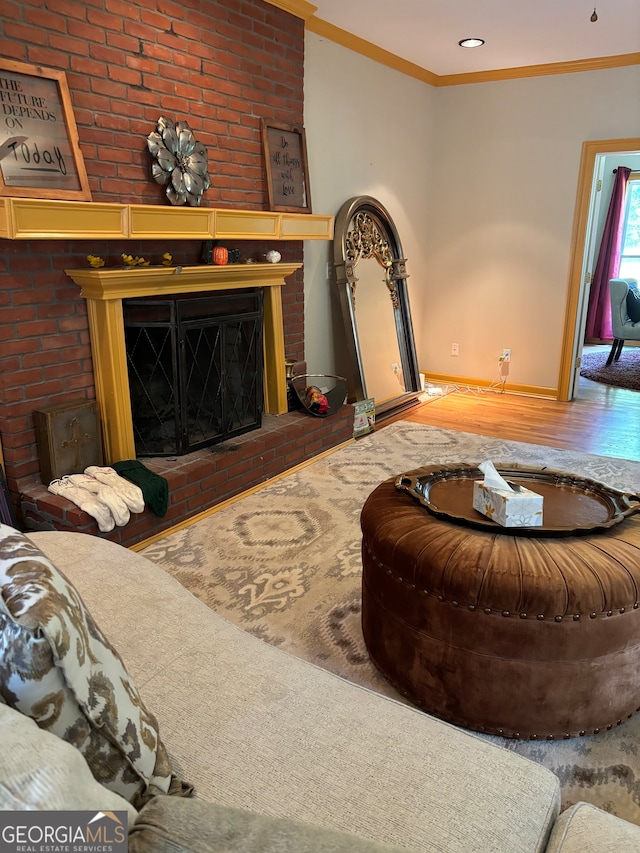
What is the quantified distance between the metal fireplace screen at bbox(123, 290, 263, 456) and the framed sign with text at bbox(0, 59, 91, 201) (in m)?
0.57

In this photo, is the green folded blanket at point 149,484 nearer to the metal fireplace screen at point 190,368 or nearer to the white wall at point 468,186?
the metal fireplace screen at point 190,368

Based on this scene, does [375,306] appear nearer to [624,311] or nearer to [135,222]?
[135,222]

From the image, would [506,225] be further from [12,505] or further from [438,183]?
[12,505]

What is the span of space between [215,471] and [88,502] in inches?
29.0

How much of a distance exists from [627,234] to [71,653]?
9117 millimetres

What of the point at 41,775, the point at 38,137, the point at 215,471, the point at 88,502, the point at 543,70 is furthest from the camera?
the point at 543,70

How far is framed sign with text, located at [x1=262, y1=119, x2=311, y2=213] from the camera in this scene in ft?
11.9

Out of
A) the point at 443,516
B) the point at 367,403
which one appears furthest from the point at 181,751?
the point at 367,403

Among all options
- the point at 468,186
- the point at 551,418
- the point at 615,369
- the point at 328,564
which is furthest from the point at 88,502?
the point at 615,369

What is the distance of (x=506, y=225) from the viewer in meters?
5.39

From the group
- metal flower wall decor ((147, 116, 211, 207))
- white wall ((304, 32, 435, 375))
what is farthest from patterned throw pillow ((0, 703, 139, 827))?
white wall ((304, 32, 435, 375))

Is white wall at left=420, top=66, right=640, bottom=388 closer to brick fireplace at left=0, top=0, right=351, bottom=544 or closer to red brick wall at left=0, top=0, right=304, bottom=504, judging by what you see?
brick fireplace at left=0, top=0, right=351, bottom=544

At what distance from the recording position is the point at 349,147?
175 inches

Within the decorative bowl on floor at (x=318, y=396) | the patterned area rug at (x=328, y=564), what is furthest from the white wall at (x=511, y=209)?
the decorative bowl on floor at (x=318, y=396)
